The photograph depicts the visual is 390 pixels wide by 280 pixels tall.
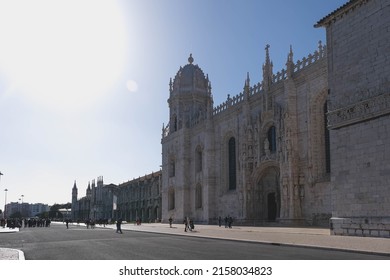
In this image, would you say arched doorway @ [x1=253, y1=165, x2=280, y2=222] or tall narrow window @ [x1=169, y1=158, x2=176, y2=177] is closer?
arched doorway @ [x1=253, y1=165, x2=280, y2=222]

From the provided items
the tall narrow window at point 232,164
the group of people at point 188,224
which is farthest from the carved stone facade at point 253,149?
the group of people at point 188,224

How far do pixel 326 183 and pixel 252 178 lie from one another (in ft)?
33.2

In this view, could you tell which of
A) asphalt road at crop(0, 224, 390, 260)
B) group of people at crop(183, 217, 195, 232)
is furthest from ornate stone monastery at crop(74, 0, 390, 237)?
group of people at crop(183, 217, 195, 232)

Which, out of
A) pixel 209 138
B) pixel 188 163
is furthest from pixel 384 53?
pixel 188 163

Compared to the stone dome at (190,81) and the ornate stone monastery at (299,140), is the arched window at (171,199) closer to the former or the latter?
the ornate stone monastery at (299,140)

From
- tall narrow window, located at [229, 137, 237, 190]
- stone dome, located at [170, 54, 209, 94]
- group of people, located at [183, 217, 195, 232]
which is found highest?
stone dome, located at [170, 54, 209, 94]

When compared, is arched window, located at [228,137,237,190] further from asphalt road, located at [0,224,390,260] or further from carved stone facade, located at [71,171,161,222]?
asphalt road, located at [0,224,390,260]

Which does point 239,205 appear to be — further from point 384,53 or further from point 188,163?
point 384,53

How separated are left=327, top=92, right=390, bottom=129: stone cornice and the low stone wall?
182 inches

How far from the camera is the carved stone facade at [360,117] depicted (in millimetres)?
19812

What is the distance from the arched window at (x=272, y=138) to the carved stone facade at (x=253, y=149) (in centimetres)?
9

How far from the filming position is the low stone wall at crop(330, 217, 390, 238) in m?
19.3

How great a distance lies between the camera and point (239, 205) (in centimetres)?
4338

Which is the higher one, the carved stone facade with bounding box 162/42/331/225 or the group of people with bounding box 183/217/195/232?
the carved stone facade with bounding box 162/42/331/225
